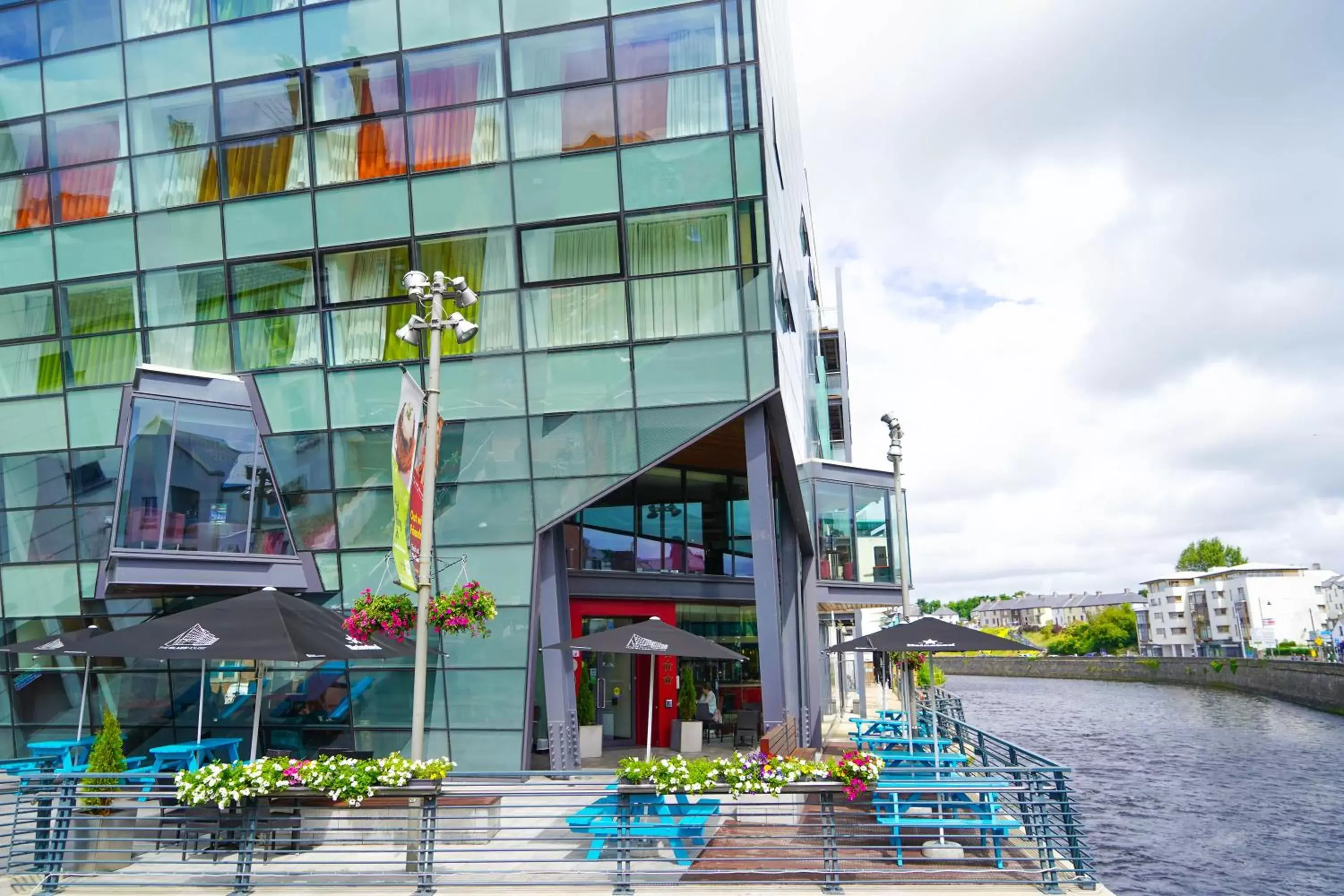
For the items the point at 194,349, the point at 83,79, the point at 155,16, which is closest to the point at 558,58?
the point at 155,16

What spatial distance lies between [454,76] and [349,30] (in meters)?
2.35

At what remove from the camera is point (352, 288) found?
18.4 m

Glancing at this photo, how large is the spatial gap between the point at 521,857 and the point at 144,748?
10553mm

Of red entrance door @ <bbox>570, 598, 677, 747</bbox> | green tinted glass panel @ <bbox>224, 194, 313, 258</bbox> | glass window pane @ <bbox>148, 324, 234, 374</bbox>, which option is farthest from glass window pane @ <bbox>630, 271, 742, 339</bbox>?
glass window pane @ <bbox>148, 324, 234, 374</bbox>

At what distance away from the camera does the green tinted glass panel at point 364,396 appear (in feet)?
59.1

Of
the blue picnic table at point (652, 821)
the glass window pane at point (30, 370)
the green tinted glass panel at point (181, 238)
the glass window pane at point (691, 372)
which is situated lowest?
the blue picnic table at point (652, 821)

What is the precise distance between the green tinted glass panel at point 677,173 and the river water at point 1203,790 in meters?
14.0

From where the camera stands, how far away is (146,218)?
62.2 feet

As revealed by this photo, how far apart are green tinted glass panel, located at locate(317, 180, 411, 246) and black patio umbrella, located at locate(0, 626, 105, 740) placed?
817 centimetres

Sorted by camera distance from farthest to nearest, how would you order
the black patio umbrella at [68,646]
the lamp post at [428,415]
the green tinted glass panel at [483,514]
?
the green tinted glass panel at [483,514]
the black patio umbrella at [68,646]
the lamp post at [428,415]

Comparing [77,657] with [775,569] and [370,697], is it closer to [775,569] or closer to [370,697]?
[370,697]

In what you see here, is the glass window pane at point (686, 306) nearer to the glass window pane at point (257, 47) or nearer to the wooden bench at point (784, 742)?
the wooden bench at point (784, 742)

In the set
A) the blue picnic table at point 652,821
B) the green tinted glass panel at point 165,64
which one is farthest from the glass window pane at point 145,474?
the blue picnic table at point 652,821

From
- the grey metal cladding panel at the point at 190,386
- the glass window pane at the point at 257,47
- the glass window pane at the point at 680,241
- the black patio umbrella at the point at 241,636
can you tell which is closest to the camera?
the black patio umbrella at the point at 241,636
